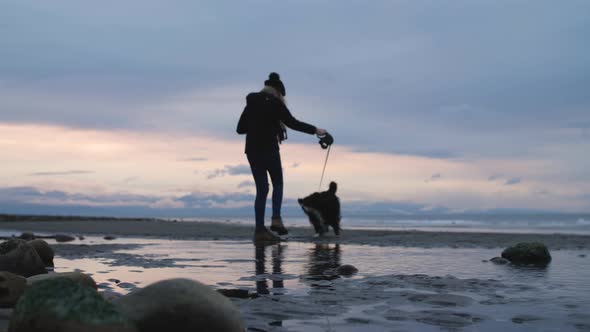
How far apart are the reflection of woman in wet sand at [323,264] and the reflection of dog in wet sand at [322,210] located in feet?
11.0

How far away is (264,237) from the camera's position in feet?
27.8

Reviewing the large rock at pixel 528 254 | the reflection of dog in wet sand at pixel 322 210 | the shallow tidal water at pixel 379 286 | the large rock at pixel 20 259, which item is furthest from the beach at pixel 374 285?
the reflection of dog in wet sand at pixel 322 210

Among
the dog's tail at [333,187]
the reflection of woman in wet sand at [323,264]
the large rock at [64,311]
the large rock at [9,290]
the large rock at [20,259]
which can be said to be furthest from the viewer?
the dog's tail at [333,187]

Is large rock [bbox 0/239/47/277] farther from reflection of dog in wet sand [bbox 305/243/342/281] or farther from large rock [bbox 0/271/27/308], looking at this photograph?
reflection of dog in wet sand [bbox 305/243/342/281]

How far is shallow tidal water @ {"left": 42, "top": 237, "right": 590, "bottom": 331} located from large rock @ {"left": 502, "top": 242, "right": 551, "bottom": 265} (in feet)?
0.56

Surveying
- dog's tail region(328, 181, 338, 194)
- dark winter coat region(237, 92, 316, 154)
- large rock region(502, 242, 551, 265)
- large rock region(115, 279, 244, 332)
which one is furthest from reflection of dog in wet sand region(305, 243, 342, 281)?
dog's tail region(328, 181, 338, 194)

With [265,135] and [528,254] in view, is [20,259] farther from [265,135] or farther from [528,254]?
[528,254]

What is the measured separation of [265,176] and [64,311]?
6.72 meters

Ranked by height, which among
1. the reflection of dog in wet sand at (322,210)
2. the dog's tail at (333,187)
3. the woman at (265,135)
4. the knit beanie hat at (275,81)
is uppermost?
the knit beanie hat at (275,81)

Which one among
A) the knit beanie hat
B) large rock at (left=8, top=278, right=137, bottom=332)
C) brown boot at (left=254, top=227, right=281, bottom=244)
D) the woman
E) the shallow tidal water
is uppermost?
the knit beanie hat

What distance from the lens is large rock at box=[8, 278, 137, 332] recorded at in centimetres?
198

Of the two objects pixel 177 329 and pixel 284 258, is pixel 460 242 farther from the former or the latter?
pixel 177 329

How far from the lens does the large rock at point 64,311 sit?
6.48ft

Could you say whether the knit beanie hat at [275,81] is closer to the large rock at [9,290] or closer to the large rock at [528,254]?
the large rock at [528,254]
